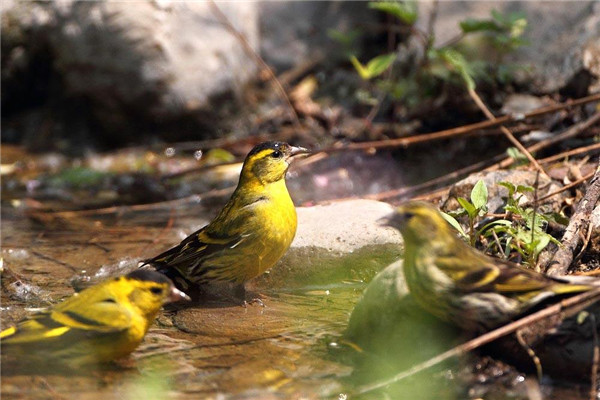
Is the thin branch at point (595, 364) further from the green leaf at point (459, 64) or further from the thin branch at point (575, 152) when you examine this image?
the green leaf at point (459, 64)

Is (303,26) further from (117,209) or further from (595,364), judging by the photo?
(595,364)

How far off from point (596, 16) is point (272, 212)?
4.77m

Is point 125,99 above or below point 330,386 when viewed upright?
above

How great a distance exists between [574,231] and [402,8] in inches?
A: 152

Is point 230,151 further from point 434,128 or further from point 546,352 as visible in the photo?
point 546,352

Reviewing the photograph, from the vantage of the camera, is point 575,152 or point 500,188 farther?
point 575,152

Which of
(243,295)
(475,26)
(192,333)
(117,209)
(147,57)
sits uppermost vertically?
(147,57)

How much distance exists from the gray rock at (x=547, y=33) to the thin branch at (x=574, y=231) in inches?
113

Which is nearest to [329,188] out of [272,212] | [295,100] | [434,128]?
[434,128]

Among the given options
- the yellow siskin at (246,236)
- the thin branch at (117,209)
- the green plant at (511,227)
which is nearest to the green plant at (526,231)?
the green plant at (511,227)

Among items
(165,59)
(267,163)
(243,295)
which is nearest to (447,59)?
(267,163)

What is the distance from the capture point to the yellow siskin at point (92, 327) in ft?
13.9

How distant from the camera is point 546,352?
163 inches

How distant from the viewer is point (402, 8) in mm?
8422
